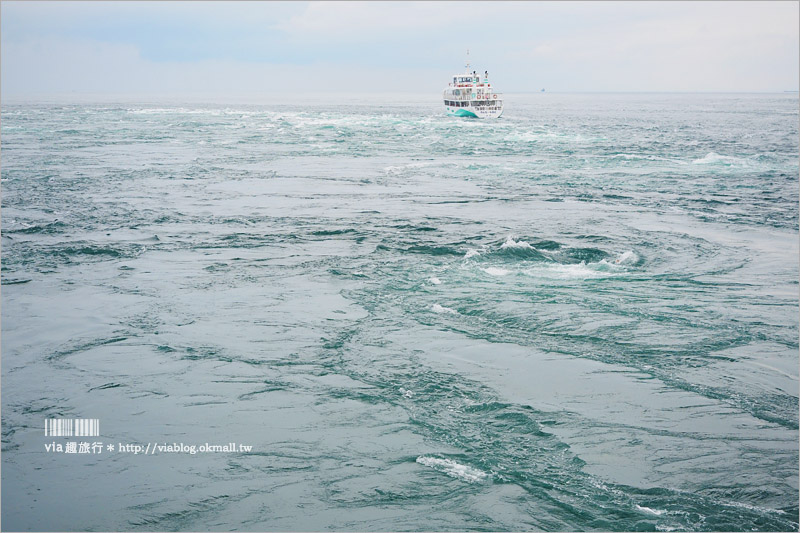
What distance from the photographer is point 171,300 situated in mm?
11211

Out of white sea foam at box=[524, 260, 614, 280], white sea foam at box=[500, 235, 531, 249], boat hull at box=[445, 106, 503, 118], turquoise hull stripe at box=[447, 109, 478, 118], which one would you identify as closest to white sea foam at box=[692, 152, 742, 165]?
white sea foam at box=[500, 235, 531, 249]

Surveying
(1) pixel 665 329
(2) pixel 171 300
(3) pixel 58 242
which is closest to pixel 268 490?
(2) pixel 171 300

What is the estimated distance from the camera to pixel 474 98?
79750mm

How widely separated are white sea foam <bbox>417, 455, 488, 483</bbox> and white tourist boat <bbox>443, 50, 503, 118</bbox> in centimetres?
7556

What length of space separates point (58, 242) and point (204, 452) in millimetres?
10750

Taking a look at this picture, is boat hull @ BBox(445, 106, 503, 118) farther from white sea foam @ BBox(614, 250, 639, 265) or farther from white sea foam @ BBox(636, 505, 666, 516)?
white sea foam @ BBox(636, 505, 666, 516)

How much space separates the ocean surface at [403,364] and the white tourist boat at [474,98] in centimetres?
6092

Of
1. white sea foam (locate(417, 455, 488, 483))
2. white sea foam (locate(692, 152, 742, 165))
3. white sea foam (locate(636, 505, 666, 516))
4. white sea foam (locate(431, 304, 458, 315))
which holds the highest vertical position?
white sea foam (locate(692, 152, 742, 165))

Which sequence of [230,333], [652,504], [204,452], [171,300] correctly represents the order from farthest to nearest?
[171,300] → [230,333] → [204,452] → [652,504]

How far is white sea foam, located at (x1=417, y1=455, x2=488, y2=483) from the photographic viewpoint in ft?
20.5

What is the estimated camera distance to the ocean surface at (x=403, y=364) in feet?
19.7

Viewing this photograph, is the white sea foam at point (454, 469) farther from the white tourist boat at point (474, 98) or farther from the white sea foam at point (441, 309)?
the white tourist boat at point (474, 98)

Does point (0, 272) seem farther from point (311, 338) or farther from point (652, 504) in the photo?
point (652, 504)

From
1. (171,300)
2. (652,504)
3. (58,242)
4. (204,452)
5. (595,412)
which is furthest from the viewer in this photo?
(58,242)
